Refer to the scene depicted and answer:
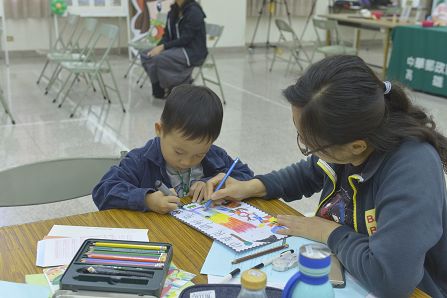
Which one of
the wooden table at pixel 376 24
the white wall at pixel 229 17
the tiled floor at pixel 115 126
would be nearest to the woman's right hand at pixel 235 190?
the tiled floor at pixel 115 126

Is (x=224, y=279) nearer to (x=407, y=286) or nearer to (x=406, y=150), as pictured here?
(x=407, y=286)

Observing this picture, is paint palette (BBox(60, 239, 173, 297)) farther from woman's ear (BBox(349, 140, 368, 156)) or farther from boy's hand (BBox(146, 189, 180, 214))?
woman's ear (BBox(349, 140, 368, 156))

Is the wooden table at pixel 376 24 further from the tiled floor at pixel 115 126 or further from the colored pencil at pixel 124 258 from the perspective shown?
the colored pencil at pixel 124 258

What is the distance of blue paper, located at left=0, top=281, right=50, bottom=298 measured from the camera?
0.98 m

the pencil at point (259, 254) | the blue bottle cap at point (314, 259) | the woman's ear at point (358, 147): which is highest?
the woman's ear at point (358, 147)

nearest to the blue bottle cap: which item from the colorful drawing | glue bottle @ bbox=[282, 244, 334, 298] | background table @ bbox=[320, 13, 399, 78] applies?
glue bottle @ bbox=[282, 244, 334, 298]

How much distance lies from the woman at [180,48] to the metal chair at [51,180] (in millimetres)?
3432

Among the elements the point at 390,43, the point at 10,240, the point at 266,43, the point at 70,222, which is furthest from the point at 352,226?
the point at 266,43

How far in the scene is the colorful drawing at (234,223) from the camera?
1194 millimetres

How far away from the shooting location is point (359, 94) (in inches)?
40.9

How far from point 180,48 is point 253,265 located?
167 inches

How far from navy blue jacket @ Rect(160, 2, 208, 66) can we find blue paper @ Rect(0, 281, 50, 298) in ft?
14.0

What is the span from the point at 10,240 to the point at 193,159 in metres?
0.54

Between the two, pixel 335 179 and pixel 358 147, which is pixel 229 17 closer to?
Answer: pixel 335 179
